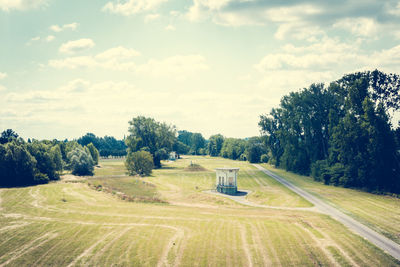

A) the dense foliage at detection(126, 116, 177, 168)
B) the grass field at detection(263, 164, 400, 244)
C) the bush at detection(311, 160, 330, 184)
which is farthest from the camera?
the dense foliage at detection(126, 116, 177, 168)

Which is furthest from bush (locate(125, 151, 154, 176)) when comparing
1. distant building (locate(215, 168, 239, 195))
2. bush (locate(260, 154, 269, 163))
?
bush (locate(260, 154, 269, 163))

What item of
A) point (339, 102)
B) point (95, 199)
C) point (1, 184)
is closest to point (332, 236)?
point (95, 199)

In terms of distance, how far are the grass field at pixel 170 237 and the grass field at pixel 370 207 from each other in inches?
162

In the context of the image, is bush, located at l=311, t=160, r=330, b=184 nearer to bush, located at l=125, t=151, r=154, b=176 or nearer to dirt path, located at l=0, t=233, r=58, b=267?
bush, located at l=125, t=151, r=154, b=176

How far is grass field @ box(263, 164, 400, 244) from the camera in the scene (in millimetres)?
29375

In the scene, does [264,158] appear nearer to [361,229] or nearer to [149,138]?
[149,138]

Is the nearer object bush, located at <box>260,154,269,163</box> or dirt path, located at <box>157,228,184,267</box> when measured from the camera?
dirt path, located at <box>157,228,184,267</box>

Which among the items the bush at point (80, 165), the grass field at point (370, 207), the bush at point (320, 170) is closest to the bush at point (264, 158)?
the bush at point (320, 170)

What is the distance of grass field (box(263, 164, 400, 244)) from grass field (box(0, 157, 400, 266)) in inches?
162

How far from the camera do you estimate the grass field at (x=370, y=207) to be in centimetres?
2938

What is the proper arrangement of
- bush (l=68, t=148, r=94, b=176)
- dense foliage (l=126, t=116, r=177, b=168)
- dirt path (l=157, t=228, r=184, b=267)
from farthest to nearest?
dense foliage (l=126, t=116, r=177, b=168) < bush (l=68, t=148, r=94, b=176) < dirt path (l=157, t=228, r=184, b=267)

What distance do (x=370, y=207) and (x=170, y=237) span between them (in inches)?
1141

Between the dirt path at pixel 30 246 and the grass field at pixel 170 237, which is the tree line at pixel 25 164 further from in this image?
the dirt path at pixel 30 246

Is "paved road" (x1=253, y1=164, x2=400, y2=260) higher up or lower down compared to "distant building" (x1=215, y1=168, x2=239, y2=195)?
lower down
